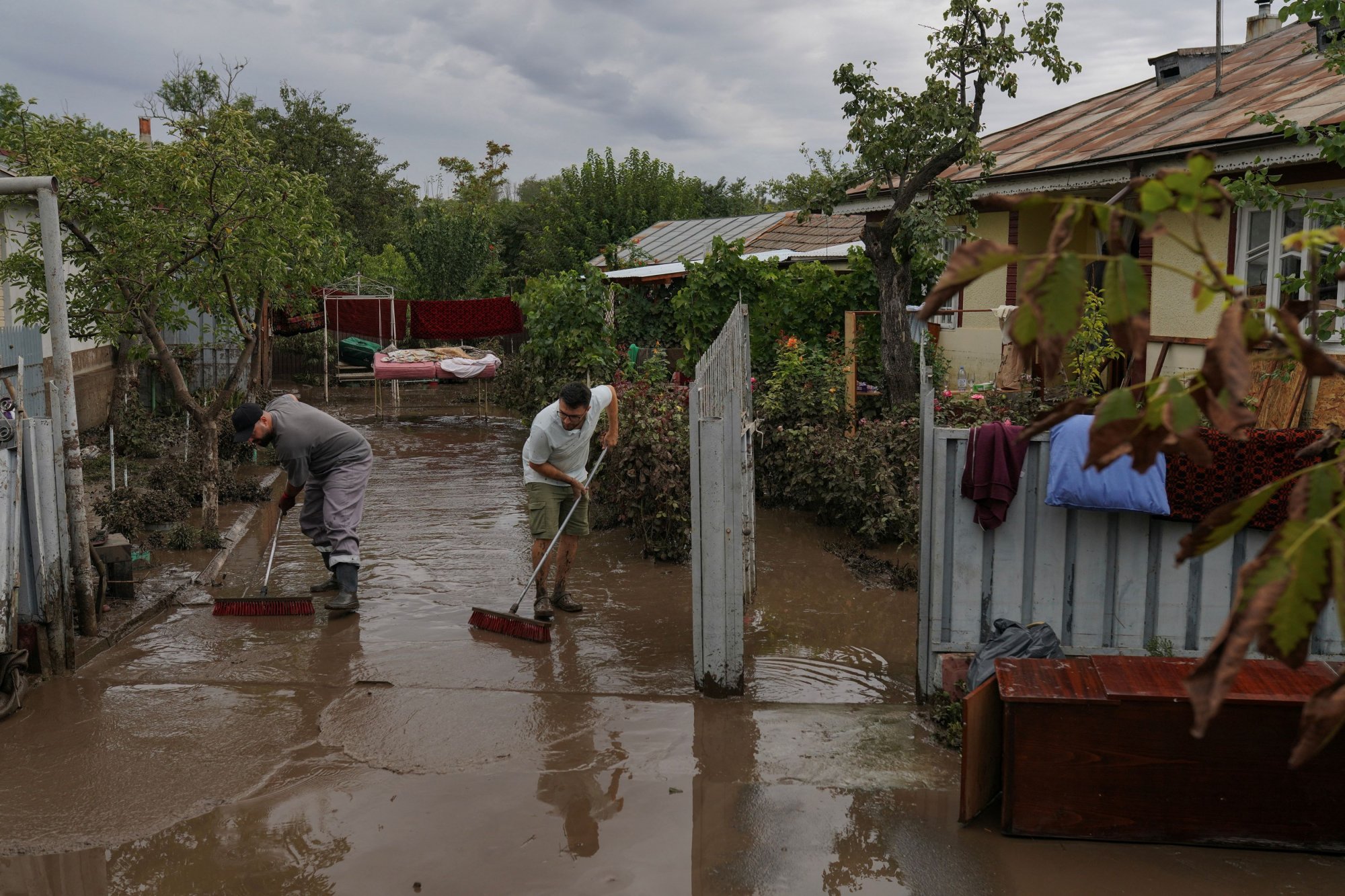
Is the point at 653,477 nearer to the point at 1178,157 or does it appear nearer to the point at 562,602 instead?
the point at 562,602

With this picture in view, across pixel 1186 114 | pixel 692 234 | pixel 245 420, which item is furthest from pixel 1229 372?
pixel 692 234

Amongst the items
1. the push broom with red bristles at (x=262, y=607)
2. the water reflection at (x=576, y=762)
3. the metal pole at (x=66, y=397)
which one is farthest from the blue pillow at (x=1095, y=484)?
the metal pole at (x=66, y=397)

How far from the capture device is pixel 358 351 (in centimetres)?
2275

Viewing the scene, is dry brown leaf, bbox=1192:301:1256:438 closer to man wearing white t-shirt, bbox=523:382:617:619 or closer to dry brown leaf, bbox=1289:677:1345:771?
dry brown leaf, bbox=1289:677:1345:771

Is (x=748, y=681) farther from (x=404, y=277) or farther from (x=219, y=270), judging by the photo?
(x=404, y=277)

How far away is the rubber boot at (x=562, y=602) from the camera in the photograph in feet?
24.9

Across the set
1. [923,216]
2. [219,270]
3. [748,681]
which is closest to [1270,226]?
[923,216]

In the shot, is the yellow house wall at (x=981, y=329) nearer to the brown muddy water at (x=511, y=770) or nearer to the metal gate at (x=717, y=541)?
the brown muddy water at (x=511, y=770)

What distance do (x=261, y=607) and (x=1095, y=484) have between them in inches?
210

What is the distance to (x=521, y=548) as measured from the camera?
9.43 m

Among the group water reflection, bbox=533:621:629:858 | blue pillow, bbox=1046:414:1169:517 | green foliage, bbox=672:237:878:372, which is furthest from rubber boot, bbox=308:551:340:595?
green foliage, bbox=672:237:878:372

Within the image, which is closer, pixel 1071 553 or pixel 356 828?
pixel 356 828

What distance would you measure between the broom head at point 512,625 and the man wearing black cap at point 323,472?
3.24 ft

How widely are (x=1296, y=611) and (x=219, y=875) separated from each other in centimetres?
389
